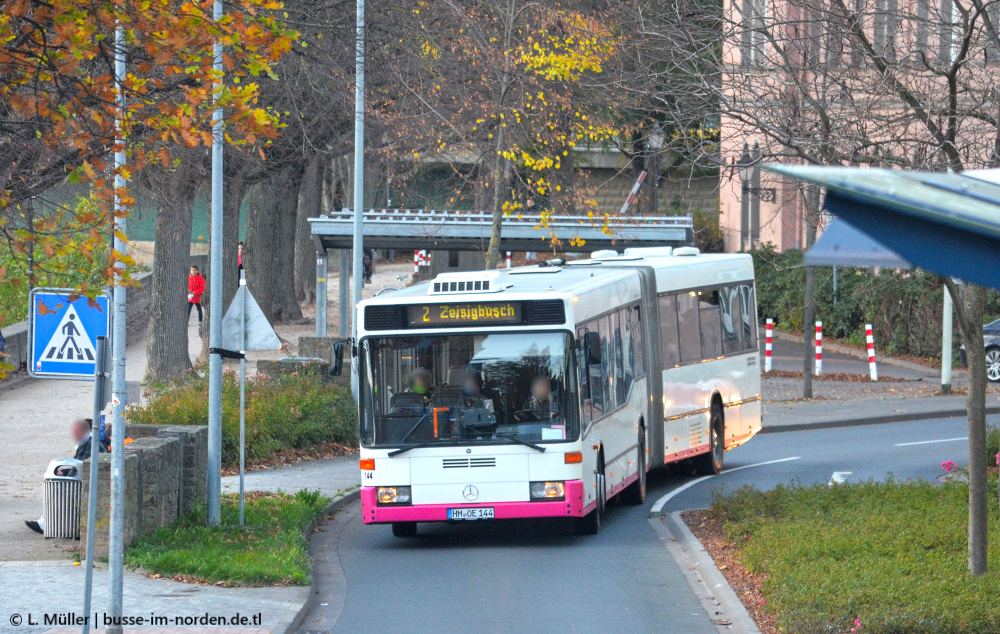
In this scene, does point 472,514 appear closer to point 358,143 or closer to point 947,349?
point 358,143

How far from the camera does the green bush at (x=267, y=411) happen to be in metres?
17.5

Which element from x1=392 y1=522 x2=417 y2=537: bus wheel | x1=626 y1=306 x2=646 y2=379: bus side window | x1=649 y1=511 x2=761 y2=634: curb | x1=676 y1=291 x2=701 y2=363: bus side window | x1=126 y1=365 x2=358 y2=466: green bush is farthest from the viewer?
x1=676 y1=291 x2=701 y2=363: bus side window

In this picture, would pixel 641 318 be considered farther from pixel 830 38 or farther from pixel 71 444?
pixel 71 444

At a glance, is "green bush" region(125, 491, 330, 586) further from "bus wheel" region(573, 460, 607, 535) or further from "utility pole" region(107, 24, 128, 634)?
"bus wheel" region(573, 460, 607, 535)

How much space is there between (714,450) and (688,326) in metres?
2.14

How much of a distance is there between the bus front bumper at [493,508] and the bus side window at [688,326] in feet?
18.7

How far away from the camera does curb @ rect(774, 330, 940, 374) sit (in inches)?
1256

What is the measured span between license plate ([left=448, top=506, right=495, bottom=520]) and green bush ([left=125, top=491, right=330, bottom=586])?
1.53m

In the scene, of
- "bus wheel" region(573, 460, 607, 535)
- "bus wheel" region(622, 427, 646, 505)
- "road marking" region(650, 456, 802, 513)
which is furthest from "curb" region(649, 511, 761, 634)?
"bus wheel" region(622, 427, 646, 505)

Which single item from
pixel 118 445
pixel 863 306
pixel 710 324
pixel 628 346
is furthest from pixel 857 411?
pixel 118 445

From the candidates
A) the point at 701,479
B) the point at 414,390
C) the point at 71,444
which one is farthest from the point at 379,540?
the point at 71,444

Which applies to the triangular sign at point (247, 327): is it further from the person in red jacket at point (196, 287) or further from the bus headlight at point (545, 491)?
the person in red jacket at point (196, 287)

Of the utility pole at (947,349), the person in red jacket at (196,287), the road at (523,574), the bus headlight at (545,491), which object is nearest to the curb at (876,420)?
the utility pole at (947,349)

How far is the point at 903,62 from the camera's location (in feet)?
38.1
